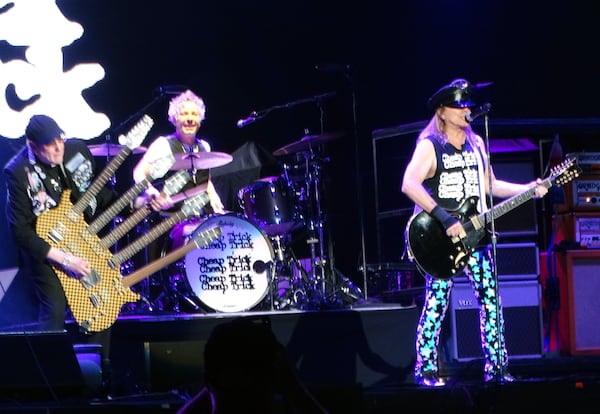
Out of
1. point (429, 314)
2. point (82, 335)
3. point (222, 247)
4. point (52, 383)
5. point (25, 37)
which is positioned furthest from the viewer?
point (25, 37)

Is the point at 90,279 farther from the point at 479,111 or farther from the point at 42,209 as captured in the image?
the point at 479,111

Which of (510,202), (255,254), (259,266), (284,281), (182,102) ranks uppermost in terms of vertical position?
(182,102)

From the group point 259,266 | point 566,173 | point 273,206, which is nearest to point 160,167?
point 259,266

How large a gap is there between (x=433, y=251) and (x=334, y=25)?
4.34 metres

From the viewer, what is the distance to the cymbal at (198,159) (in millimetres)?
8406

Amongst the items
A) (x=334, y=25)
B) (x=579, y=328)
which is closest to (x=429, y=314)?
(x=579, y=328)

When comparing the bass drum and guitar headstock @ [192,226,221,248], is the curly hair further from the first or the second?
guitar headstock @ [192,226,221,248]

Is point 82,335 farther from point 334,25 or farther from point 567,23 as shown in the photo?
point 567,23

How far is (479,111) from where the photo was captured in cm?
689

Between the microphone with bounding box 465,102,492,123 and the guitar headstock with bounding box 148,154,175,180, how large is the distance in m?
2.45

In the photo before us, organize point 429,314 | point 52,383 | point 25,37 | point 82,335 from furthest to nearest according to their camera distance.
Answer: point 25,37
point 82,335
point 429,314
point 52,383

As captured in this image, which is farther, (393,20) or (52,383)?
(393,20)

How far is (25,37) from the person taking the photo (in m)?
9.38

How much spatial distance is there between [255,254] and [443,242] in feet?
7.39
